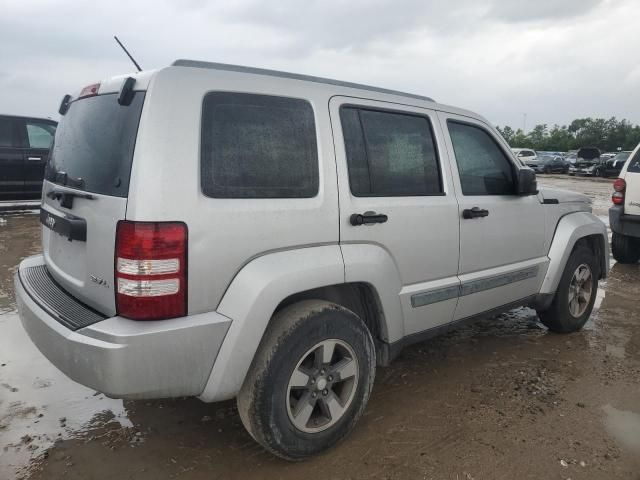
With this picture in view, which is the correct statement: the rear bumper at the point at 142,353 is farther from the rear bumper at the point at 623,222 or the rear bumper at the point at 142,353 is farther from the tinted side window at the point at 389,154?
the rear bumper at the point at 623,222

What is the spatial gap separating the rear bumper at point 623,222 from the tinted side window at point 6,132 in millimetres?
9644

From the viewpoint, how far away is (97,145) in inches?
95.6

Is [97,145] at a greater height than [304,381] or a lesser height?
greater

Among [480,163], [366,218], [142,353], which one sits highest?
[480,163]

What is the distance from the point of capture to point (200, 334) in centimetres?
214

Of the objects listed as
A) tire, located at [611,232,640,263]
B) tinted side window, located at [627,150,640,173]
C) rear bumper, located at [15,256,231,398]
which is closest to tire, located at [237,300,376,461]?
rear bumper, located at [15,256,231,398]

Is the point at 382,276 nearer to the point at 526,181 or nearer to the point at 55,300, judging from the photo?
the point at 526,181

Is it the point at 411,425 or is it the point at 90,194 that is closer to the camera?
the point at 90,194

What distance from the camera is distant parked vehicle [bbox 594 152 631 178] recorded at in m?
26.6

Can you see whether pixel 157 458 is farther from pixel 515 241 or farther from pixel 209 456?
pixel 515 241

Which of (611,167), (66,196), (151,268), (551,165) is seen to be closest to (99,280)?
(151,268)

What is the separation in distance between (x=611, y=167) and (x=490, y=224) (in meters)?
29.5

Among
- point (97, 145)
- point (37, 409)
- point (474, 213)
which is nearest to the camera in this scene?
point (97, 145)

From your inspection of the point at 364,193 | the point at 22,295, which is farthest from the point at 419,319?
the point at 22,295
